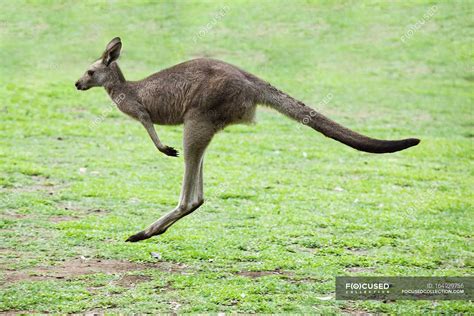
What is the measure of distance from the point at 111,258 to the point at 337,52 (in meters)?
12.3

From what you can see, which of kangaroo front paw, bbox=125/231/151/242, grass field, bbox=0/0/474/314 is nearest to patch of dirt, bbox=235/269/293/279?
grass field, bbox=0/0/474/314

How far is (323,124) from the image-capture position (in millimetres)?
5352

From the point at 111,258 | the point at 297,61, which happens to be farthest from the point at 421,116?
the point at 111,258

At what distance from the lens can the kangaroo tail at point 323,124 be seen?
4.87 m

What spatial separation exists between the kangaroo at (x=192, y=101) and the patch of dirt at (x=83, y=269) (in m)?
0.28

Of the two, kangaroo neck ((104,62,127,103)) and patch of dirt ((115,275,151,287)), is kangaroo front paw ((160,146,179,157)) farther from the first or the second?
patch of dirt ((115,275,151,287))

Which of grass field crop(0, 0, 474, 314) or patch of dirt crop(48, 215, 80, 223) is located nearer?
grass field crop(0, 0, 474, 314)

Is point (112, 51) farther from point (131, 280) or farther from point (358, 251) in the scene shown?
point (358, 251)

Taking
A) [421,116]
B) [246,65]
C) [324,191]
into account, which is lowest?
[324,191]

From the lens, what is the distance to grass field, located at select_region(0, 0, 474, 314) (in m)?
5.93

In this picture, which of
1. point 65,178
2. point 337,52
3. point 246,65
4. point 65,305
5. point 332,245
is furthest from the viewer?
point 337,52

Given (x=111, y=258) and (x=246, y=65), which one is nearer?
(x=111, y=258)

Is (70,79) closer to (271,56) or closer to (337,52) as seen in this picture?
(271,56)

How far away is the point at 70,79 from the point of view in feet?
50.8
